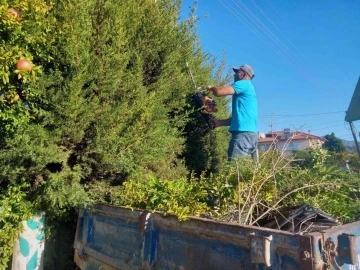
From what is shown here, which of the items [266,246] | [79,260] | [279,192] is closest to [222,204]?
[279,192]

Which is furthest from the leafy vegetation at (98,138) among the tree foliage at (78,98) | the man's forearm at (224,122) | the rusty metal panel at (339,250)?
the man's forearm at (224,122)

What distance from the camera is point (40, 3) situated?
326cm

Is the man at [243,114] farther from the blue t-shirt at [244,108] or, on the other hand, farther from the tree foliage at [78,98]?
the tree foliage at [78,98]

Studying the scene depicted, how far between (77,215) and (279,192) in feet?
8.13

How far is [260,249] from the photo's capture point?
188cm

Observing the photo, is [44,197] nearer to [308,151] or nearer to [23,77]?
[23,77]

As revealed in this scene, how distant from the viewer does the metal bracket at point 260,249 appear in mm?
1846

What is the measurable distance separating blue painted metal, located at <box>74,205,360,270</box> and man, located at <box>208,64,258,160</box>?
2.22 meters

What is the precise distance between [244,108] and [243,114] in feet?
0.33

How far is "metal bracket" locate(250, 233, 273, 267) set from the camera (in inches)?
72.7

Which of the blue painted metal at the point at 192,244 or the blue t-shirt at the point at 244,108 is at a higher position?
the blue t-shirt at the point at 244,108

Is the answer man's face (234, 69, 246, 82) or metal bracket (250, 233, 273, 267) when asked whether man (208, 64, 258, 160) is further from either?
metal bracket (250, 233, 273, 267)

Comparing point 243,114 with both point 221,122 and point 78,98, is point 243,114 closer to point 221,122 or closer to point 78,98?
point 221,122

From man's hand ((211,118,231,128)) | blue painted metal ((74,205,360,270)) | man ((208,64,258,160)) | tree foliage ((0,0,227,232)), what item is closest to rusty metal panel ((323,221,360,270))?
blue painted metal ((74,205,360,270))
